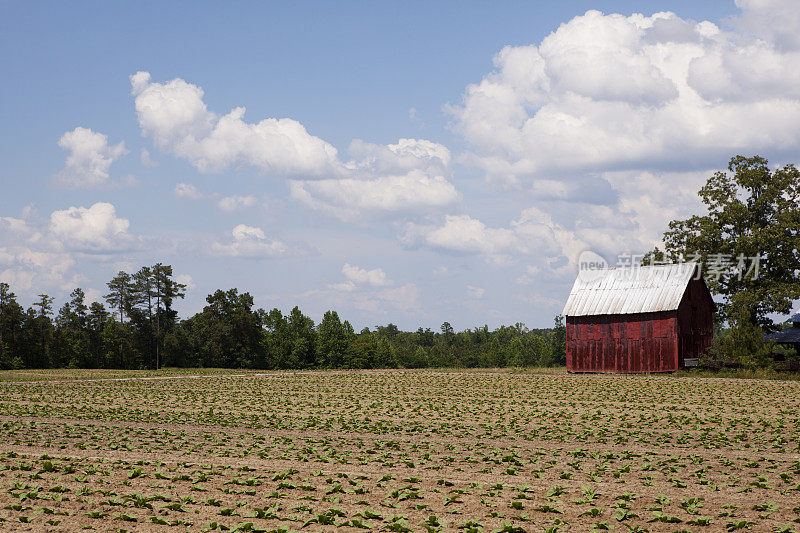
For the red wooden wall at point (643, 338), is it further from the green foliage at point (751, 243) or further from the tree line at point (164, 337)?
the tree line at point (164, 337)

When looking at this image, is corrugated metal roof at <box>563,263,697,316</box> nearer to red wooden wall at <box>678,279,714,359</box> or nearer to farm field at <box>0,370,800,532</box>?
red wooden wall at <box>678,279,714,359</box>

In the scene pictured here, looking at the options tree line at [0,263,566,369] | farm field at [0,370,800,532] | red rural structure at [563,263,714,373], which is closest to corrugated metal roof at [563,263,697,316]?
red rural structure at [563,263,714,373]

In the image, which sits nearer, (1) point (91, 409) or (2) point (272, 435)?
(2) point (272, 435)

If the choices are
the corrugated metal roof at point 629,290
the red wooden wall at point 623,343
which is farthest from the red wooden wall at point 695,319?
the red wooden wall at point 623,343

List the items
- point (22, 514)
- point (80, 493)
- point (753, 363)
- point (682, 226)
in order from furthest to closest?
point (682, 226) → point (753, 363) → point (80, 493) → point (22, 514)

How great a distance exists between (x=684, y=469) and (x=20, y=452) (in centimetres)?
1664

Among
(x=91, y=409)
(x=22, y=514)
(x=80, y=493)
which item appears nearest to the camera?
(x=22, y=514)

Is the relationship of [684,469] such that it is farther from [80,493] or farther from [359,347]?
[359,347]

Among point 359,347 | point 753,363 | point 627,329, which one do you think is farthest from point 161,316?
point 753,363

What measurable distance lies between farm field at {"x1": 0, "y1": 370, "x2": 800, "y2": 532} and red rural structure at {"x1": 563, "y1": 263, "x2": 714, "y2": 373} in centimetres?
A: 2236

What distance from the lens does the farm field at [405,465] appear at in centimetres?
1216

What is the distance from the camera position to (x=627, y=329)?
192 ft

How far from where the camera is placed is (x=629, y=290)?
6031 cm

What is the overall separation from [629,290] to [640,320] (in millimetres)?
3313
